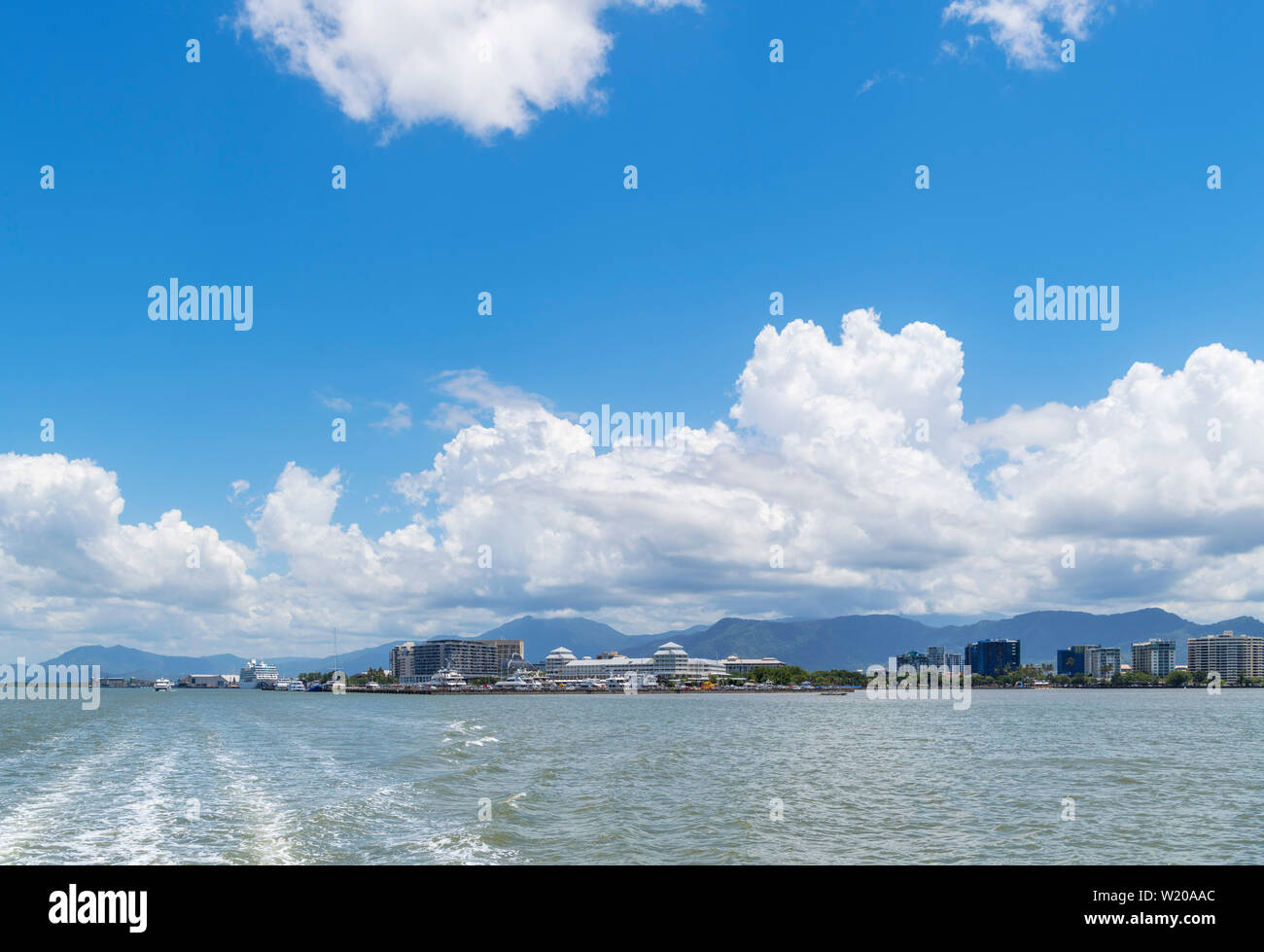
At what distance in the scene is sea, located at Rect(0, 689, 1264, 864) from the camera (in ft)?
88.8

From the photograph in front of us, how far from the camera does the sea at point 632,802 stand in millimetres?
27078

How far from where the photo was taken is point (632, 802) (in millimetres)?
36125

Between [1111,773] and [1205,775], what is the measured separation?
17.3 ft
